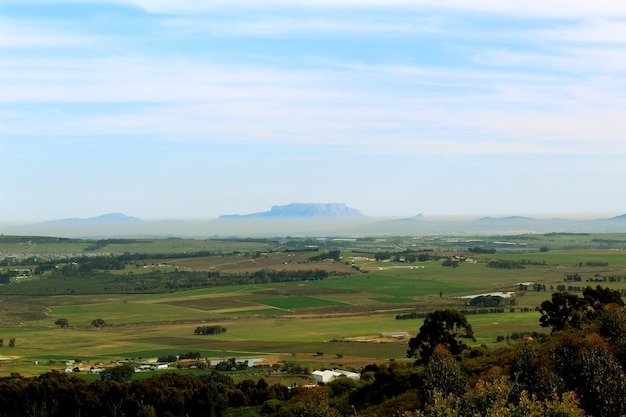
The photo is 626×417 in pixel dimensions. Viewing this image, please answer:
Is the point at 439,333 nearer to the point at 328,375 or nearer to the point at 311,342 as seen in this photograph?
the point at 328,375

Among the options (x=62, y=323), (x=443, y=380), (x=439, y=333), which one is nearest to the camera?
(x=443, y=380)

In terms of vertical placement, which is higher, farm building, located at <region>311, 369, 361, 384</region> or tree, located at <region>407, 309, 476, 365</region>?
tree, located at <region>407, 309, 476, 365</region>

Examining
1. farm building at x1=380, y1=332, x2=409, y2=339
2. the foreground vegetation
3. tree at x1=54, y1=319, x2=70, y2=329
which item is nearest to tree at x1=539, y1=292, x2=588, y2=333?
the foreground vegetation

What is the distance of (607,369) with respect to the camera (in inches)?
1398

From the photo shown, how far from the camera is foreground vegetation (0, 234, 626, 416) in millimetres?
37625

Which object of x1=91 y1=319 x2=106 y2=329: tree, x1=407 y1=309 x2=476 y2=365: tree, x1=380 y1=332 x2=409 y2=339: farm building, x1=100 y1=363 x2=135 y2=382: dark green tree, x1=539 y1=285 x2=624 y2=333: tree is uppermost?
x1=539 y1=285 x2=624 y2=333: tree

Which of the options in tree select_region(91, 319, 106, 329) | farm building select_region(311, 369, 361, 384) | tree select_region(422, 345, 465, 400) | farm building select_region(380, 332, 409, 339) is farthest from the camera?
tree select_region(91, 319, 106, 329)

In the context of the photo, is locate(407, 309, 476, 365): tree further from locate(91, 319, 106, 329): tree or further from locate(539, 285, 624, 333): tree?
locate(91, 319, 106, 329): tree

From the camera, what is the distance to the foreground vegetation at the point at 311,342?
37625 millimetres

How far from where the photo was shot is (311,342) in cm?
10212

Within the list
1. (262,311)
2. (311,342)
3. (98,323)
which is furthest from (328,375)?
(262,311)

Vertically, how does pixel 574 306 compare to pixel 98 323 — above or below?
above

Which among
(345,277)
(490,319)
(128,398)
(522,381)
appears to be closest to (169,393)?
(128,398)

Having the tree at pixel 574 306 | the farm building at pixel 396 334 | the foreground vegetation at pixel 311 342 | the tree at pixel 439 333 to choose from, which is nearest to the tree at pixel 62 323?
the foreground vegetation at pixel 311 342
